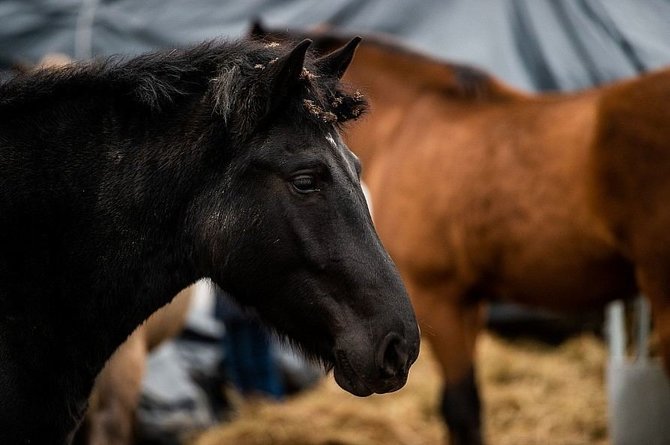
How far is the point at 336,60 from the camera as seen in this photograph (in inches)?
89.7

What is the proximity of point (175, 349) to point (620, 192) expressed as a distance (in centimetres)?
299

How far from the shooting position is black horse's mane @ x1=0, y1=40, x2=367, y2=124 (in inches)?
83.0

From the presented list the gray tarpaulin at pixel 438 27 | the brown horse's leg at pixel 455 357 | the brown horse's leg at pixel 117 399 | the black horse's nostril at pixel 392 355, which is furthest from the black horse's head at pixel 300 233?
the gray tarpaulin at pixel 438 27

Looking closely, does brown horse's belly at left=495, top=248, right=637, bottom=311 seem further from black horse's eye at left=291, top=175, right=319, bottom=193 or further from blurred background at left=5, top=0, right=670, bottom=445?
black horse's eye at left=291, top=175, right=319, bottom=193

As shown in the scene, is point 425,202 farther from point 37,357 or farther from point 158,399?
point 37,357

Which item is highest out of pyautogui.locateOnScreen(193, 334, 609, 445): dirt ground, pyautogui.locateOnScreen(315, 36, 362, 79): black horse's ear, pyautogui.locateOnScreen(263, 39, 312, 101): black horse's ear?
pyautogui.locateOnScreen(263, 39, 312, 101): black horse's ear

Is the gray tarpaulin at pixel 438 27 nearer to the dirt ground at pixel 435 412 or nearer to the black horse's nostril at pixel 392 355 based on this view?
the dirt ground at pixel 435 412

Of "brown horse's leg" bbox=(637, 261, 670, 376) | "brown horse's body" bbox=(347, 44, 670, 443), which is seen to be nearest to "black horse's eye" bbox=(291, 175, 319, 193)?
"brown horse's body" bbox=(347, 44, 670, 443)

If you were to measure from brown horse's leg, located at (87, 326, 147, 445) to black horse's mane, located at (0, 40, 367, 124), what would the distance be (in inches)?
61.0

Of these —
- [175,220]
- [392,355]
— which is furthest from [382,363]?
[175,220]

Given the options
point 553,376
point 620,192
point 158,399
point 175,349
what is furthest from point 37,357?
point 553,376

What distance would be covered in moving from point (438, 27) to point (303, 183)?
3224 mm

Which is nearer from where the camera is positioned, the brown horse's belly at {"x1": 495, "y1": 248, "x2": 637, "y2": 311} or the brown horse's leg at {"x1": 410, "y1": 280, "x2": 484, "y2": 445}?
the brown horse's belly at {"x1": 495, "y1": 248, "x2": 637, "y2": 311}

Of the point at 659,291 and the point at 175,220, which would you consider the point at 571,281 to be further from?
the point at 175,220
